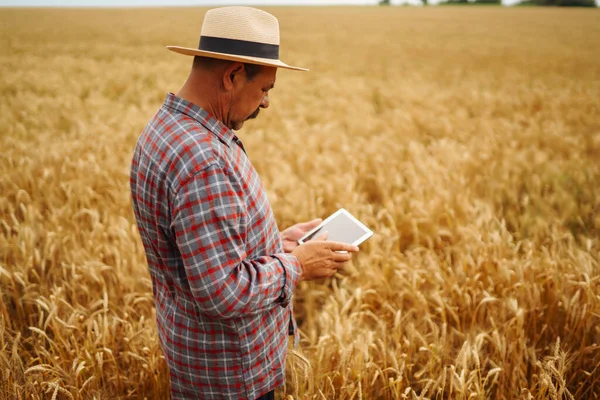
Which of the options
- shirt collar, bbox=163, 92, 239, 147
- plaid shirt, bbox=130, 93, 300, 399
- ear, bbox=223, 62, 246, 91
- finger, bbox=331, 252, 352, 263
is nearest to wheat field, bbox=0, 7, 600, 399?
plaid shirt, bbox=130, 93, 300, 399

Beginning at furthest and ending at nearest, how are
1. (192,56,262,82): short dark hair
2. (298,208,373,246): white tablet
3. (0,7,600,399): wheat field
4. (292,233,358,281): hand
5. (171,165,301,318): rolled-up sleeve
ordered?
(0,7,600,399): wheat field, (298,208,373,246): white tablet, (292,233,358,281): hand, (192,56,262,82): short dark hair, (171,165,301,318): rolled-up sleeve

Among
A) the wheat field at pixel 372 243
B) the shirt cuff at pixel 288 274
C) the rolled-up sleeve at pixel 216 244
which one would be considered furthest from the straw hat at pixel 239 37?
the wheat field at pixel 372 243

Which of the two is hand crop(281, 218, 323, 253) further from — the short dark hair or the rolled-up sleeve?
the short dark hair

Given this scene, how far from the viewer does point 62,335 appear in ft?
7.73

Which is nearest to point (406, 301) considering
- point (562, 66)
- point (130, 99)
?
point (130, 99)

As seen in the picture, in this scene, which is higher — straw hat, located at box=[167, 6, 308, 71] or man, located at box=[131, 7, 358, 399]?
straw hat, located at box=[167, 6, 308, 71]

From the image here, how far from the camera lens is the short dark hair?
1341 millimetres

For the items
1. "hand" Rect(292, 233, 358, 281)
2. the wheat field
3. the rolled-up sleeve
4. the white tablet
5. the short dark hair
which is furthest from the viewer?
the wheat field

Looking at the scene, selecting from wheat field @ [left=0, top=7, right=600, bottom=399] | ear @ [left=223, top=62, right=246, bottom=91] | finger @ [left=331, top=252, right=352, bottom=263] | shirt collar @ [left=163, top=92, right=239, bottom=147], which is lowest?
wheat field @ [left=0, top=7, right=600, bottom=399]

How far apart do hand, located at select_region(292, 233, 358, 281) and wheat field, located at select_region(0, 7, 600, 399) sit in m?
0.38

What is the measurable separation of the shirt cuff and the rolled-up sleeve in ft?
0.27

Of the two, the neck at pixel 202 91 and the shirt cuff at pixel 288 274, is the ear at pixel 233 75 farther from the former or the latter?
the shirt cuff at pixel 288 274

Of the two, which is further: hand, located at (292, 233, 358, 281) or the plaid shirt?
hand, located at (292, 233, 358, 281)

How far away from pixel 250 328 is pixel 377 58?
708 inches
